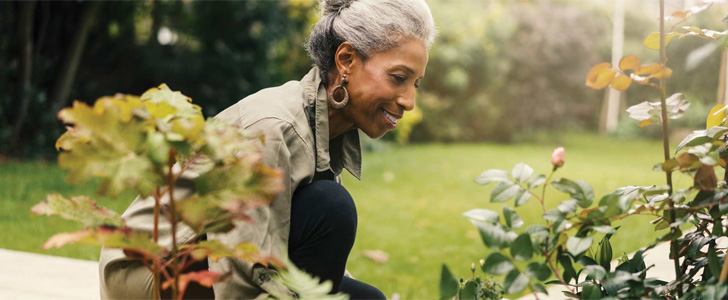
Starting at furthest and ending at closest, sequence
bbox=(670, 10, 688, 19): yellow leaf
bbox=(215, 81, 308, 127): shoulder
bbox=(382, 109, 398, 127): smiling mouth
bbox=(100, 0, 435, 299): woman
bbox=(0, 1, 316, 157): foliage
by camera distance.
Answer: bbox=(0, 1, 316, 157): foliage
bbox=(382, 109, 398, 127): smiling mouth
bbox=(215, 81, 308, 127): shoulder
bbox=(100, 0, 435, 299): woman
bbox=(670, 10, 688, 19): yellow leaf

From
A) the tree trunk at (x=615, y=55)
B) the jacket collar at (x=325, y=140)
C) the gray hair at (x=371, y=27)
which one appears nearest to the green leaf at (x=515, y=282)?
the jacket collar at (x=325, y=140)

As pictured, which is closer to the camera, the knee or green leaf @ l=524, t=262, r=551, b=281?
green leaf @ l=524, t=262, r=551, b=281

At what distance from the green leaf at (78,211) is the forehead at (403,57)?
0.96m

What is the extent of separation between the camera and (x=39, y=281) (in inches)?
110

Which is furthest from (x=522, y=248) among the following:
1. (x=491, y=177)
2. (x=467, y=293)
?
(x=467, y=293)

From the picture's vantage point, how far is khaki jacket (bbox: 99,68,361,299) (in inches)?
53.1

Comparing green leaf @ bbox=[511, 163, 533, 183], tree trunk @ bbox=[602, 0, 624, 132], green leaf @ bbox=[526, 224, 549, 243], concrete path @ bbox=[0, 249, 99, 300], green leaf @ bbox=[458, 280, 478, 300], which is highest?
tree trunk @ bbox=[602, 0, 624, 132]

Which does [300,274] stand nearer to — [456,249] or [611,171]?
[456,249]

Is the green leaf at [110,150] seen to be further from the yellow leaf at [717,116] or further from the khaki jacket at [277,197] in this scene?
the yellow leaf at [717,116]

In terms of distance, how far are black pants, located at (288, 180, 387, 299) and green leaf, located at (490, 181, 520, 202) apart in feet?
1.62

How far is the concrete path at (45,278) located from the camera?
2615mm

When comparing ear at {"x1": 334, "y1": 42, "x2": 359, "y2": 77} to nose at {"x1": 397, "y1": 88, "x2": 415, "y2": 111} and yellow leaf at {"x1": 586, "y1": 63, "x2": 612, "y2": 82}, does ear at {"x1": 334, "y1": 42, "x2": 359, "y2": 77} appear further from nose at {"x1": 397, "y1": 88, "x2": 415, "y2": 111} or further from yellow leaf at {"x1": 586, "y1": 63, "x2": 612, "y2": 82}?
yellow leaf at {"x1": 586, "y1": 63, "x2": 612, "y2": 82}

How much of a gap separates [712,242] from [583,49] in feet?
47.7

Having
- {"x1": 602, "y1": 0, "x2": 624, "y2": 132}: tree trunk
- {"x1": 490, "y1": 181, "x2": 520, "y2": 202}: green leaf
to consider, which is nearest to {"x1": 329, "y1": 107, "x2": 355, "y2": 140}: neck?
{"x1": 490, "y1": 181, "x2": 520, "y2": 202}: green leaf
